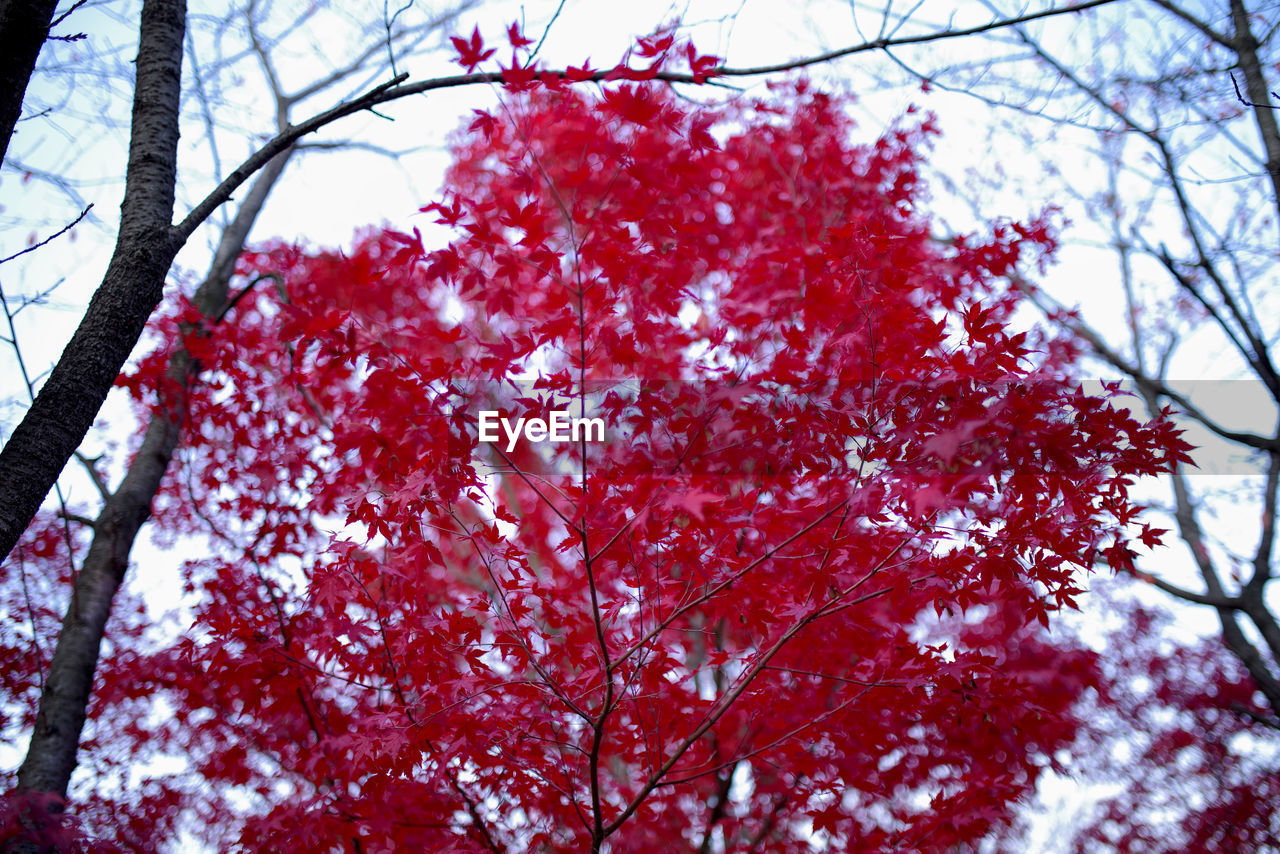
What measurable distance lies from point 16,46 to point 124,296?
0.93 meters

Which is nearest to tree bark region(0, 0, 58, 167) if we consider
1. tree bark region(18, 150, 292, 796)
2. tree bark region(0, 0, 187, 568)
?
tree bark region(0, 0, 187, 568)

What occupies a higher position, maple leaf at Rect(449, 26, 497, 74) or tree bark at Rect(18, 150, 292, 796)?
maple leaf at Rect(449, 26, 497, 74)

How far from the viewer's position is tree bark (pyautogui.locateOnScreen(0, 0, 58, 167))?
105 inches

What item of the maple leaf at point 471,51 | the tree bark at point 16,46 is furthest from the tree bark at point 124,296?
the maple leaf at point 471,51

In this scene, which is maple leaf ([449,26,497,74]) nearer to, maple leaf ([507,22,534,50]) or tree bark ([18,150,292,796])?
maple leaf ([507,22,534,50])

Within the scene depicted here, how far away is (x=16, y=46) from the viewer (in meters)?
2.70

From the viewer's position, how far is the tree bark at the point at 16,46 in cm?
267

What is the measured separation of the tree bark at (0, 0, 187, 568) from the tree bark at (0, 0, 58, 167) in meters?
0.49

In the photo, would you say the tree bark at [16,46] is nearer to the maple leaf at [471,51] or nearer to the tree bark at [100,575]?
the maple leaf at [471,51]

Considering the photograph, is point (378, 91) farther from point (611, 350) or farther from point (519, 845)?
point (519, 845)

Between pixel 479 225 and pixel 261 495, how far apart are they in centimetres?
317

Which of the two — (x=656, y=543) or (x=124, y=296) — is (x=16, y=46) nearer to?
(x=124, y=296)

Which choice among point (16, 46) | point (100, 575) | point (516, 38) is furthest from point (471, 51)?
point (100, 575)

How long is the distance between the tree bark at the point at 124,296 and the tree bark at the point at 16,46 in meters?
0.49
